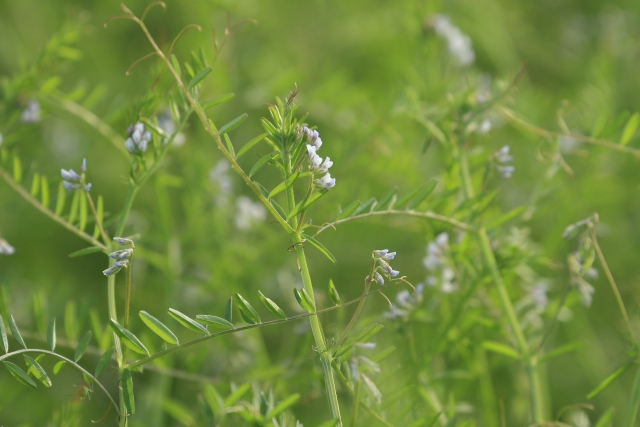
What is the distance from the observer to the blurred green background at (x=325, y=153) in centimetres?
126

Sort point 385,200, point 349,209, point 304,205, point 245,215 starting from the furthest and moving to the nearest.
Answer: point 245,215 → point 385,200 → point 349,209 → point 304,205

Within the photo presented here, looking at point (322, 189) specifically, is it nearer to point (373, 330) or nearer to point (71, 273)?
point (373, 330)

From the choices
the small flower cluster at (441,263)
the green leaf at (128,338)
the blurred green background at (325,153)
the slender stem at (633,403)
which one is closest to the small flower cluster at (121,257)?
the green leaf at (128,338)

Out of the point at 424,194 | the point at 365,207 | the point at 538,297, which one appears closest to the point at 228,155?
the point at 365,207

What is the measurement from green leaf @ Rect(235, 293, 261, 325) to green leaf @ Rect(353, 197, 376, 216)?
7.8 inches

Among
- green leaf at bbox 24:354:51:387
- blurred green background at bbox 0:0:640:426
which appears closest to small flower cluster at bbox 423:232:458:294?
blurred green background at bbox 0:0:640:426

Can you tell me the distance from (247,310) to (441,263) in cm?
45

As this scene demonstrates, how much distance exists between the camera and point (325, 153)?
4.79 ft

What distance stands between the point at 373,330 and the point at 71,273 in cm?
131

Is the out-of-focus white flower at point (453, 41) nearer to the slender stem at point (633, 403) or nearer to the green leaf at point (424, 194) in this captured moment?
the green leaf at point (424, 194)

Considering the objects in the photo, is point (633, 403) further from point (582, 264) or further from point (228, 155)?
point (228, 155)

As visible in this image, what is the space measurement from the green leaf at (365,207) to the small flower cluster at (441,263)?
18 centimetres

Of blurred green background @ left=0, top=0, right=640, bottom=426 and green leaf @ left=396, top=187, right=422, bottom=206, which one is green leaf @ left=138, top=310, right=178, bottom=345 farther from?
green leaf @ left=396, top=187, right=422, bottom=206

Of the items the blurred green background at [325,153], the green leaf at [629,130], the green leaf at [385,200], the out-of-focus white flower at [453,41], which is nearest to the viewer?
the green leaf at [385,200]
